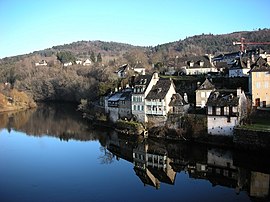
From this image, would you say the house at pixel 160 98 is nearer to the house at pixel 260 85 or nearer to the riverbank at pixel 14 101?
the house at pixel 260 85

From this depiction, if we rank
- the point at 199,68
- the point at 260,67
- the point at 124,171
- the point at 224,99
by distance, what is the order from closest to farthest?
the point at 124,171 → the point at 224,99 → the point at 260,67 → the point at 199,68

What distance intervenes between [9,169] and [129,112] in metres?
21.5

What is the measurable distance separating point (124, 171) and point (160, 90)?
1680 cm

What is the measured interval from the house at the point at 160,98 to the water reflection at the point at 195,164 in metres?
4.91

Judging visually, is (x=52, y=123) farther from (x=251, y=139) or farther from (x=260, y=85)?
(x=251, y=139)

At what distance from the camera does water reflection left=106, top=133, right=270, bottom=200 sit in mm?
27594

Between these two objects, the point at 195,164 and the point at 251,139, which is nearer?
the point at 195,164

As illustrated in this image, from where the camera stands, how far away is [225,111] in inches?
1486

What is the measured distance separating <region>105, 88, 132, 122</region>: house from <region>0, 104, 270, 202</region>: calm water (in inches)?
189

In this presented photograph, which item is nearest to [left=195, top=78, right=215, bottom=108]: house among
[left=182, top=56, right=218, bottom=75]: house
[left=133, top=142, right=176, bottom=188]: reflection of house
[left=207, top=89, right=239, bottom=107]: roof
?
[left=207, top=89, right=239, bottom=107]: roof

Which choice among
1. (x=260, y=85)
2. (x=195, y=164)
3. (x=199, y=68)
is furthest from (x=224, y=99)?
(x=199, y=68)

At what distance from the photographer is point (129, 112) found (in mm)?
50719

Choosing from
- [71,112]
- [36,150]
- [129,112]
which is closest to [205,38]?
[71,112]

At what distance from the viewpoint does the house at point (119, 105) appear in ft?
169
